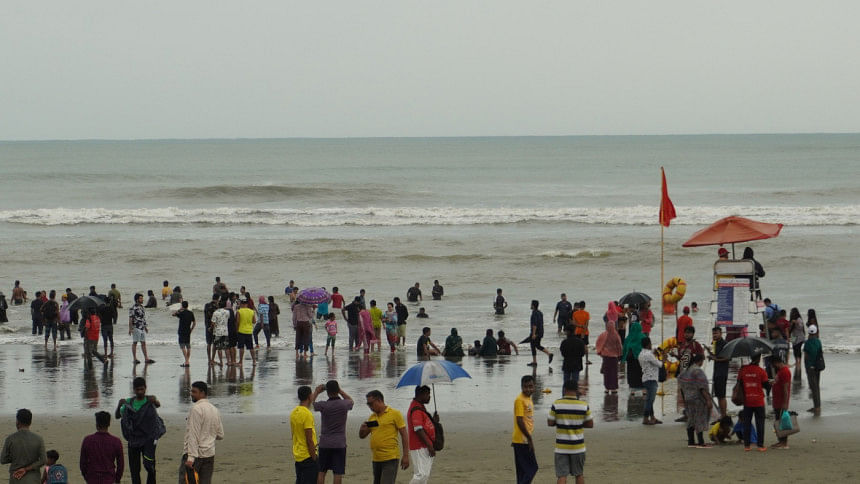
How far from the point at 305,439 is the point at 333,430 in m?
0.30

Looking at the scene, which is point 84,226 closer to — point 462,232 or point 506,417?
point 462,232

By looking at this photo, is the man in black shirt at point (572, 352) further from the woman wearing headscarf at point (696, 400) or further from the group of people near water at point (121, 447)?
the group of people near water at point (121, 447)

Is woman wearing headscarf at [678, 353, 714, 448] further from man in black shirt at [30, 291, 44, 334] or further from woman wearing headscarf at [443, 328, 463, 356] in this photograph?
man in black shirt at [30, 291, 44, 334]

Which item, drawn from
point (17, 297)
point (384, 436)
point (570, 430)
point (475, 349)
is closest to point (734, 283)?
point (475, 349)

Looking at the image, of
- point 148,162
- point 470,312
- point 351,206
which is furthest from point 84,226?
point 148,162

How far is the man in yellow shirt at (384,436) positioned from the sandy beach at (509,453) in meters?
1.32

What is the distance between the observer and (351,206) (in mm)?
72500

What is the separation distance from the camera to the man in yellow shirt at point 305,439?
9.57 meters

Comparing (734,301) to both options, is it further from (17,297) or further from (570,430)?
(17,297)

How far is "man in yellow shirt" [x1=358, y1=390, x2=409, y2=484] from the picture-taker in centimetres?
946

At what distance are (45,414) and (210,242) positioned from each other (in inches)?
1331

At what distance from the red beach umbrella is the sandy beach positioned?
307cm

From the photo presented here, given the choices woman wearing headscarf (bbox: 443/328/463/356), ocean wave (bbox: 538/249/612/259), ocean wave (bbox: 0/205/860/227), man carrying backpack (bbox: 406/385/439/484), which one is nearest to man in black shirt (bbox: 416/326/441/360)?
woman wearing headscarf (bbox: 443/328/463/356)

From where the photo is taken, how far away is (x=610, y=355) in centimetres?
1571
